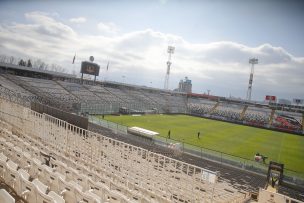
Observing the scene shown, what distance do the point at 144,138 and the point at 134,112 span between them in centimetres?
2978

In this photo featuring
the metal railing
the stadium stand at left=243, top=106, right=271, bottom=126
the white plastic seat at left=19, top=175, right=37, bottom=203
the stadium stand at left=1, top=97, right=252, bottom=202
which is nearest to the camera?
the white plastic seat at left=19, top=175, right=37, bottom=203

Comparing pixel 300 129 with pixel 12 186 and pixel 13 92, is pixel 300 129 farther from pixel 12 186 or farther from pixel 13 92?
pixel 12 186

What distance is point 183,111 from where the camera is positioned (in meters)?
78.8

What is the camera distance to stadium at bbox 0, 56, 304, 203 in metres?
7.80

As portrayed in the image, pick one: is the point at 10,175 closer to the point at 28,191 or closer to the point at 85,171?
the point at 28,191

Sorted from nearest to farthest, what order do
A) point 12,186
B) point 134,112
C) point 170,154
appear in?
point 12,186
point 170,154
point 134,112

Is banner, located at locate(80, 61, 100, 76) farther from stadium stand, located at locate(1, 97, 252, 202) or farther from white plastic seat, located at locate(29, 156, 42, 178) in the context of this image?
white plastic seat, located at locate(29, 156, 42, 178)

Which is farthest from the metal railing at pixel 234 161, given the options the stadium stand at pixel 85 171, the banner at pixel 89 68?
A: the banner at pixel 89 68

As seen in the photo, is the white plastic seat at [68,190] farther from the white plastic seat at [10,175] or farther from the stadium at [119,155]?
the white plastic seat at [10,175]

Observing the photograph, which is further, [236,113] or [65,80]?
[236,113]

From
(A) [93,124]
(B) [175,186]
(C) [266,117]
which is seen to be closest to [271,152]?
(A) [93,124]

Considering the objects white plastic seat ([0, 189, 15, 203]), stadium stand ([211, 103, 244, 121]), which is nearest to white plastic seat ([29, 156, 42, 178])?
white plastic seat ([0, 189, 15, 203])

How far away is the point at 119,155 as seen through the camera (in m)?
12.8

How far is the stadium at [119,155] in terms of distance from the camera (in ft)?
25.6
